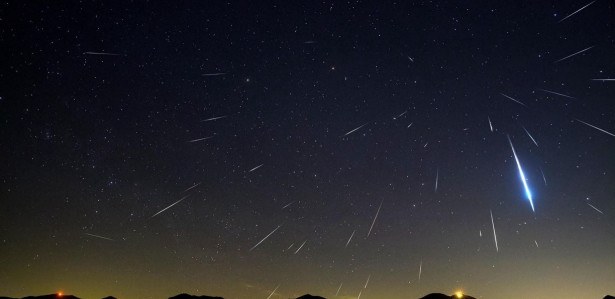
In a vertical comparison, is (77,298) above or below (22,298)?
below

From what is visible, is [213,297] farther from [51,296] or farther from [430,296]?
[430,296]

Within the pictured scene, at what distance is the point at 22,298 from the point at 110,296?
9.16 meters

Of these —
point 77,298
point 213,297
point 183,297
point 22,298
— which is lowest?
point 213,297

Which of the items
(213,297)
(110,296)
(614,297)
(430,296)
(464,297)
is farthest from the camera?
(213,297)

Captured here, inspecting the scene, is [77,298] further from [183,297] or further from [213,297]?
[213,297]

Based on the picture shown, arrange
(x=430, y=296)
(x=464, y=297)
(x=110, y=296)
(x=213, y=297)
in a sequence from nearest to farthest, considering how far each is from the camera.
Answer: (x=464, y=297) → (x=430, y=296) → (x=110, y=296) → (x=213, y=297)

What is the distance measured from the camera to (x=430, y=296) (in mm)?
44406

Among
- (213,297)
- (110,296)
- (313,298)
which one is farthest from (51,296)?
(313,298)

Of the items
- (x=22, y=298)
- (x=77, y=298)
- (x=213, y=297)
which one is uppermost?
(x=22, y=298)

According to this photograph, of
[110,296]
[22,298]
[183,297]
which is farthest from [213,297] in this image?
[22,298]

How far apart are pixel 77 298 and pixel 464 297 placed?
4595cm

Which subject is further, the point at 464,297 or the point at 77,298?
the point at 77,298

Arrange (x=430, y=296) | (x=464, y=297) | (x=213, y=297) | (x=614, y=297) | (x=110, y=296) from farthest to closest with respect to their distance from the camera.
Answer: (x=213, y=297), (x=110, y=296), (x=430, y=296), (x=464, y=297), (x=614, y=297)

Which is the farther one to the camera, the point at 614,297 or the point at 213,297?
the point at 213,297
